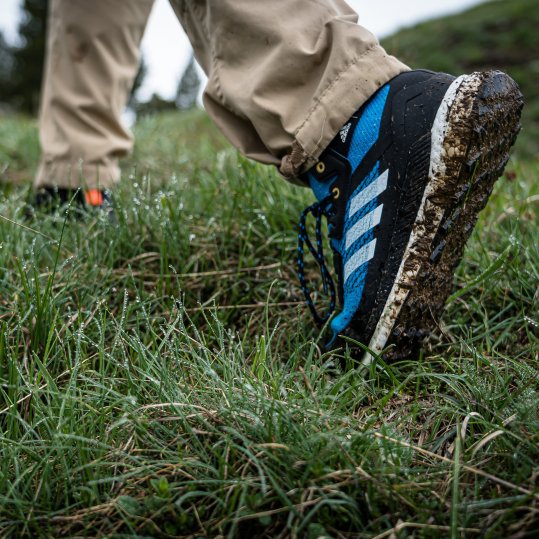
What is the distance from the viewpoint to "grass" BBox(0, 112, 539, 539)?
86cm

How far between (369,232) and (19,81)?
75.7ft

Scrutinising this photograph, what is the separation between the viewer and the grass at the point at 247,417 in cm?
86

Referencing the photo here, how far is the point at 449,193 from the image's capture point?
1190 mm

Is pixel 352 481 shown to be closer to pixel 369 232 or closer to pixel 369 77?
pixel 369 232

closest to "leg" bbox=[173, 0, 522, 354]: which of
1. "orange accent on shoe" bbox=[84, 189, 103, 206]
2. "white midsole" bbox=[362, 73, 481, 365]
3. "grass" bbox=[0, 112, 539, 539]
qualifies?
"white midsole" bbox=[362, 73, 481, 365]

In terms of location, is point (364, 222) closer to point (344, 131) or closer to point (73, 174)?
point (344, 131)

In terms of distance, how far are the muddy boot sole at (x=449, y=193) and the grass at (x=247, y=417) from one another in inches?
4.4

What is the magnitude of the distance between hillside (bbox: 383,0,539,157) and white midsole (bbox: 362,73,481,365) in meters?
6.07

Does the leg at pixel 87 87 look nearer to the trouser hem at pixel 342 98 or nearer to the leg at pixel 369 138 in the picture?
the leg at pixel 369 138

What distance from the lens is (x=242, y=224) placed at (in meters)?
1.85

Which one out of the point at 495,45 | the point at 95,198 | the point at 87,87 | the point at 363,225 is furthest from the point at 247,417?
the point at 495,45

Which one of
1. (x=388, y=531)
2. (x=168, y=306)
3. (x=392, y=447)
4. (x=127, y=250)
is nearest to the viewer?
(x=388, y=531)

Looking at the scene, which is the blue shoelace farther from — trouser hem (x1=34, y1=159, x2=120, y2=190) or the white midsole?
trouser hem (x1=34, y1=159, x2=120, y2=190)

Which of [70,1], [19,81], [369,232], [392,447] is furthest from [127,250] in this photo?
[19,81]
